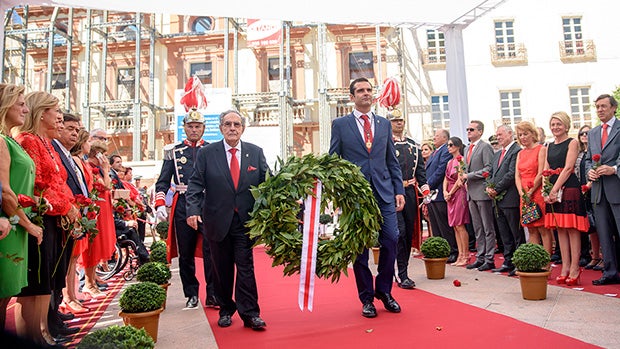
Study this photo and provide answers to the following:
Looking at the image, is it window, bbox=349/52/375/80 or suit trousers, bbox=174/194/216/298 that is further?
window, bbox=349/52/375/80

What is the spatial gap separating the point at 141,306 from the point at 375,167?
219cm

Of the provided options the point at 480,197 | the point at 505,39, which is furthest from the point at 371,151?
the point at 505,39

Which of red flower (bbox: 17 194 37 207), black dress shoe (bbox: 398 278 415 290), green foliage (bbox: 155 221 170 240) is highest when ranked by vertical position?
red flower (bbox: 17 194 37 207)

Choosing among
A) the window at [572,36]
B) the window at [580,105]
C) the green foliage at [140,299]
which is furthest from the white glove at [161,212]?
the window at [572,36]

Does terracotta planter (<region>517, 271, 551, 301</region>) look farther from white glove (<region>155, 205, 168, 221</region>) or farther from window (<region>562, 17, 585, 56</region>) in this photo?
window (<region>562, 17, 585, 56</region>)

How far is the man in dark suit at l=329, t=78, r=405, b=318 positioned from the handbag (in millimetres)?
1915

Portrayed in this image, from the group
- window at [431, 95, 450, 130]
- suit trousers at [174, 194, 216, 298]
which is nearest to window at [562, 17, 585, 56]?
window at [431, 95, 450, 130]

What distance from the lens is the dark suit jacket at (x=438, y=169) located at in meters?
6.91

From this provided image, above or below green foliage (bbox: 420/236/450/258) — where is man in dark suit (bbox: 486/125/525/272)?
above

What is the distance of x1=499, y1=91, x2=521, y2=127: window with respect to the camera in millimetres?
22453

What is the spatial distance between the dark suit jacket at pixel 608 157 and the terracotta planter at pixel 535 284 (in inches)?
45.7

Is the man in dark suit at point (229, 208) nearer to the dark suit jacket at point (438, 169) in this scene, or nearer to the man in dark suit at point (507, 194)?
the man in dark suit at point (507, 194)

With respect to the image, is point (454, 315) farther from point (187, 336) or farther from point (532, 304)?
point (187, 336)

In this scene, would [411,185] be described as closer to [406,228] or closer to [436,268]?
[406,228]
